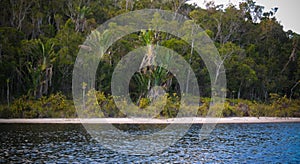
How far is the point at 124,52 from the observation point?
49.7 metres

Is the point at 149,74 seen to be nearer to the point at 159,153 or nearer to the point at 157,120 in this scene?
the point at 157,120

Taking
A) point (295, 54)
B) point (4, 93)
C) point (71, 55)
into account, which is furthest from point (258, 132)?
point (295, 54)

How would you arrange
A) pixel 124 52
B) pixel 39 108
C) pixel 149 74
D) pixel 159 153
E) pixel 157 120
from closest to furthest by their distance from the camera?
pixel 159 153, pixel 39 108, pixel 157 120, pixel 149 74, pixel 124 52

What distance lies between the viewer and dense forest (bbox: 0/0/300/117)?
141ft

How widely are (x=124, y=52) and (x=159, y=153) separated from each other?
27896 millimetres

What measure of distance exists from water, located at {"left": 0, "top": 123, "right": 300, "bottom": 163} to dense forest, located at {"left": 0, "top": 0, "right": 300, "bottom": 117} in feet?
35.2

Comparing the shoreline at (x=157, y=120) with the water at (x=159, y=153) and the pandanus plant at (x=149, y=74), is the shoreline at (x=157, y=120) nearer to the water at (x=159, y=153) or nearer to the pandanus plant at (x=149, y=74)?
the pandanus plant at (x=149, y=74)

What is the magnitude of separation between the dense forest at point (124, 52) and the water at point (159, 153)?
35.2 feet

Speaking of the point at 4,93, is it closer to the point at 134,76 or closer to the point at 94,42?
the point at 94,42

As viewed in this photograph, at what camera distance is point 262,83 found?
58906 millimetres

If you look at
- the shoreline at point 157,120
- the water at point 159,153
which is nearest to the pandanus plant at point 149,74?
the shoreline at point 157,120

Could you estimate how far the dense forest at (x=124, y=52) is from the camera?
141ft

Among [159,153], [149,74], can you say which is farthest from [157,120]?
[159,153]

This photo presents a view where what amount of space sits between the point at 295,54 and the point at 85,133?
136 feet
